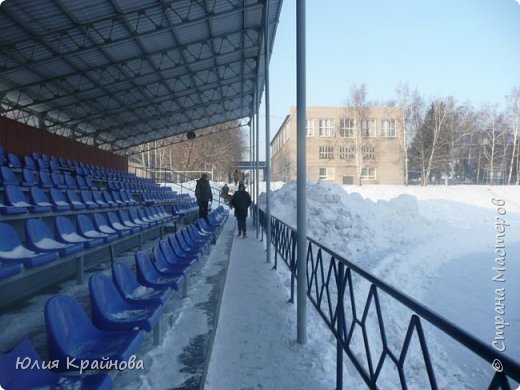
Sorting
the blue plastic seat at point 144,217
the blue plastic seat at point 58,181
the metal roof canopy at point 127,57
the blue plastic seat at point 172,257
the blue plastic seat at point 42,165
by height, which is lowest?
the blue plastic seat at point 172,257

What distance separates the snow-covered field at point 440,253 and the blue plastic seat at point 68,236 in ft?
11.7

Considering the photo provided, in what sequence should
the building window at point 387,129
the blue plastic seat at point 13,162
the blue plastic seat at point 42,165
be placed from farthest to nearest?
the building window at point 387,129, the blue plastic seat at point 42,165, the blue plastic seat at point 13,162

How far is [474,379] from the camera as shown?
4.52 meters

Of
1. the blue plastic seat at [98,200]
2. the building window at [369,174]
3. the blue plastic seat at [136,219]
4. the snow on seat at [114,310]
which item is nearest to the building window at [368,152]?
the building window at [369,174]

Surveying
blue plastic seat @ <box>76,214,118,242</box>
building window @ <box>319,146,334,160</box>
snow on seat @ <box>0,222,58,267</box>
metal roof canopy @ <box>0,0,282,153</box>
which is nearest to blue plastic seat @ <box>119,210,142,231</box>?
blue plastic seat @ <box>76,214,118,242</box>

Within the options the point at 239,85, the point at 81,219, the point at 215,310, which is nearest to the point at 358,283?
→ the point at 215,310

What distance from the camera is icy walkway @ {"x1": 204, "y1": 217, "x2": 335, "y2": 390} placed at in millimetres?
2988

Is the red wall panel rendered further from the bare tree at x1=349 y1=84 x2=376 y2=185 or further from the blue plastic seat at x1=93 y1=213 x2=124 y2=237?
the bare tree at x1=349 y1=84 x2=376 y2=185

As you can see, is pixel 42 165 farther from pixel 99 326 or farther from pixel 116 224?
pixel 99 326

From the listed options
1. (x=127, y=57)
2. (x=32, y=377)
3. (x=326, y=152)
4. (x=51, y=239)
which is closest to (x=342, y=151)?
(x=326, y=152)

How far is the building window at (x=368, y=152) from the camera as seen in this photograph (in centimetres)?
4053

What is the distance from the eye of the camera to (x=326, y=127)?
47906mm

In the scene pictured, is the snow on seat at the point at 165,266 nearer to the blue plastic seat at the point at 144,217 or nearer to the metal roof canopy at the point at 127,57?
the blue plastic seat at the point at 144,217

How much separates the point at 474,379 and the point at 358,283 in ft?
8.69
